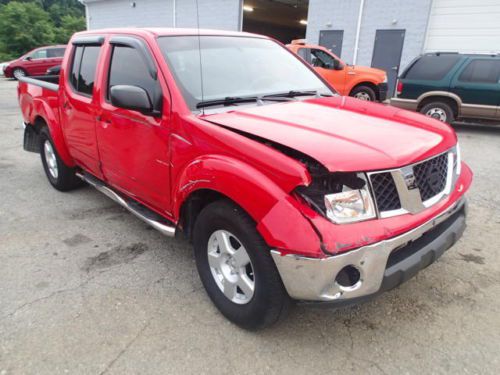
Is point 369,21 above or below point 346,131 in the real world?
above

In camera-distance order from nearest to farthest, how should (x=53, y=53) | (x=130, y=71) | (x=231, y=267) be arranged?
(x=231, y=267), (x=130, y=71), (x=53, y=53)

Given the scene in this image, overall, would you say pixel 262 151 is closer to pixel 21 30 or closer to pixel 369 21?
pixel 369 21

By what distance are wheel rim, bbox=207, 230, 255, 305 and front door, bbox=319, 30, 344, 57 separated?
14207mm

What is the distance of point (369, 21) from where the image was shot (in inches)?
559

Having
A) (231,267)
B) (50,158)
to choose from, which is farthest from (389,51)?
(231,267)

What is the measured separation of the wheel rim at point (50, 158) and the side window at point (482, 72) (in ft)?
27.7

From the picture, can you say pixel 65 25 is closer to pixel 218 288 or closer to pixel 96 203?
pixel 96 203

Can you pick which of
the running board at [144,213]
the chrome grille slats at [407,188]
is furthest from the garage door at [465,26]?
the running board at [144,213]

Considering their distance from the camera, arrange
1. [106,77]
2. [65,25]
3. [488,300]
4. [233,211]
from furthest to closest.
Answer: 1. [65,25]
2. [106,77]
3. [488,300]
4. [233,211]

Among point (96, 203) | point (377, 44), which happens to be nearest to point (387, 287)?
point (96, 203)

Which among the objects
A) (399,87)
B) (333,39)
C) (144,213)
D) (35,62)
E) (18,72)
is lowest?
(18,72)

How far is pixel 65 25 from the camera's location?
40125mm

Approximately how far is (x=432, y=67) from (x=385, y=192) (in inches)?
325

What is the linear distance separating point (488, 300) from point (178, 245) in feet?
8.40
